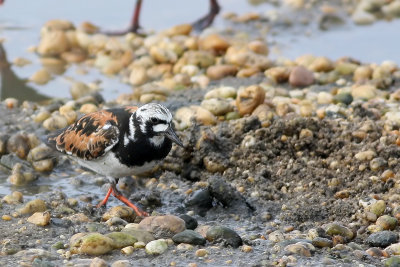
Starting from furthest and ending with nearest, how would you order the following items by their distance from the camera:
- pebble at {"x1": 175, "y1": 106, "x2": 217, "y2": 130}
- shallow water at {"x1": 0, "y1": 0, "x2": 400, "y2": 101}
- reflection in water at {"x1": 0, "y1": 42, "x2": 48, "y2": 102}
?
shallow water at {"x1": 0, "y1": 0, "x2": 400, "y2": 101}
reflection in water at {"x1": 0, "y1": 42, "x2": 48, "y2": 102}
pebble at {"x1": 175, "y1": 106, "x2": 217, "y2": 130}

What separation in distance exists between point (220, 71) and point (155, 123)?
357 centimetres

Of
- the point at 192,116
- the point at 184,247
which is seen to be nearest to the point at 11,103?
the point at 192,116

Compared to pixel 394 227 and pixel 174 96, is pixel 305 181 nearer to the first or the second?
pixel 394 227

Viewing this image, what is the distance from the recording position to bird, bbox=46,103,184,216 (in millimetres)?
6195

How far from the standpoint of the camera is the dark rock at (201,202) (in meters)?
6.55

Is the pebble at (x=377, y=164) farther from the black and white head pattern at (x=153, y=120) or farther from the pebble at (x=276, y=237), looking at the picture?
the black and white head pattern at (x=153, y=120)

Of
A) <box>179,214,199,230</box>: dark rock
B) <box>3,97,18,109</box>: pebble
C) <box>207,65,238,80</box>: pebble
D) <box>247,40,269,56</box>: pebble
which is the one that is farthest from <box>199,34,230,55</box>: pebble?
<box>179,214,199,230</box>: dark rock

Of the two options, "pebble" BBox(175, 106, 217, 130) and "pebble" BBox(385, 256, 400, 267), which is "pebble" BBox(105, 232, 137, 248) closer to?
"pebble" BBox(385, 256, 400, 267)

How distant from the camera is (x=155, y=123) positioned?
618cm

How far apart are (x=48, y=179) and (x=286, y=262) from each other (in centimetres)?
281

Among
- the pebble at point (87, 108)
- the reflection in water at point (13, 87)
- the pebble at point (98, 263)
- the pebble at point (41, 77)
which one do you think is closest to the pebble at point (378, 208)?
the pebble at point (98, 263)

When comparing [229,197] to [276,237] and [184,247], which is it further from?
[184,247]

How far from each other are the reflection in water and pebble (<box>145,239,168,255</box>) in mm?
4157

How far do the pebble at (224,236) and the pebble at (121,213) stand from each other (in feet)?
2.85
